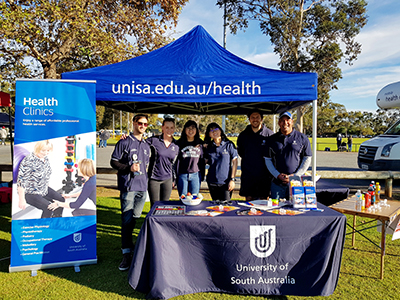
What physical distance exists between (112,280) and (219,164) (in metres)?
1.79

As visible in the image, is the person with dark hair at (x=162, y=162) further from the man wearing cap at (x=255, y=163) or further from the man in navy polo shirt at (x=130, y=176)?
the man wearing cap at (x=255, y=163)

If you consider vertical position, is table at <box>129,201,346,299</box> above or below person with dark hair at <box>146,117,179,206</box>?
below

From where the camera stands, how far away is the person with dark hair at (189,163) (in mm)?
3535

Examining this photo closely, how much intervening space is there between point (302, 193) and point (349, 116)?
9738 centimetres

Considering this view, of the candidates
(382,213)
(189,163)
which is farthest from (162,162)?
(382,213)

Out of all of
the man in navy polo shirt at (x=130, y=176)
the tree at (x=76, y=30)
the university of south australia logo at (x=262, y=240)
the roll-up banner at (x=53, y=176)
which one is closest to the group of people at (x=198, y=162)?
the man in navy polo shirt at (x=130, y=176)

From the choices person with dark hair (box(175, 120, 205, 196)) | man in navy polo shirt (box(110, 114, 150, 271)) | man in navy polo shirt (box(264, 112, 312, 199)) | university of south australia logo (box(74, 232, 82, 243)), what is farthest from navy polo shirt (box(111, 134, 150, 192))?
man in navy polo shirt (box(264, 112, 312, 199))

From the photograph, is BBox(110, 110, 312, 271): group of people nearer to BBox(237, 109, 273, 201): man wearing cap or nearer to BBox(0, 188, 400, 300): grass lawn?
BBox(237, 109, 273, 201): man wearing cap

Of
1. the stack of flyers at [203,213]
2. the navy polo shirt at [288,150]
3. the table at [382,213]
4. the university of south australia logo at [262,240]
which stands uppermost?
the navy polo shirt at [288,150]

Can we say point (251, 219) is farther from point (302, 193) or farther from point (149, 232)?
point (149, 232)

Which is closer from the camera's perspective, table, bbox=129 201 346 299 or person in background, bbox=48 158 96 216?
table, bbox=129 201 346 299

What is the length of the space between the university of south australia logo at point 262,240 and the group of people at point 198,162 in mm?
957

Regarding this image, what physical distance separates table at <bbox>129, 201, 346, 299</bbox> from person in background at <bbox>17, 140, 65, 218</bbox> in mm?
1368

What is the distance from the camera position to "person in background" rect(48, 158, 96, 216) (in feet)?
10.2
